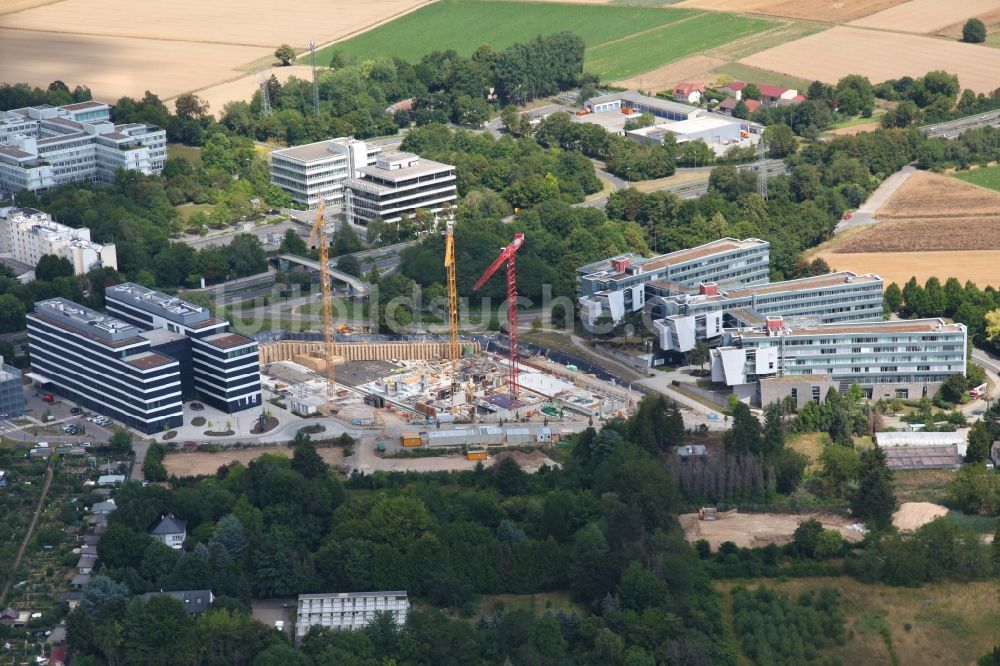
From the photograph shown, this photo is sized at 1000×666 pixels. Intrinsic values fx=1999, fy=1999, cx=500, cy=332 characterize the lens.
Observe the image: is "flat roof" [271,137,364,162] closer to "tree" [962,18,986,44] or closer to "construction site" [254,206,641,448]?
"construction site" [254,206,641,448]

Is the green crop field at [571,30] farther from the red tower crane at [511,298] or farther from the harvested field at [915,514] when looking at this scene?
the harvested field at [915,514]

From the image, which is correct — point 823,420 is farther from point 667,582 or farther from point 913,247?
point 913,247

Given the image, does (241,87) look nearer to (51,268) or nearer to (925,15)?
(51,268)

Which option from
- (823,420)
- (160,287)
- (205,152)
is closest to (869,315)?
(823,420)

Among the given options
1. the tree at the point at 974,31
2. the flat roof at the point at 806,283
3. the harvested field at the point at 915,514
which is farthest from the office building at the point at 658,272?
the tree at the point at 974,31

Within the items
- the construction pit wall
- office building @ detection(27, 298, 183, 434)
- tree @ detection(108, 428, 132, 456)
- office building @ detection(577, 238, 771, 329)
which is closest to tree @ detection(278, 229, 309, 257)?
the construction pit wall

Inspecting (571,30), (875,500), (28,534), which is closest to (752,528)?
(875,500)
